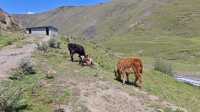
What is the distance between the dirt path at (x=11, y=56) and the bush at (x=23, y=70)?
35cm

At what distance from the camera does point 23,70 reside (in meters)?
19.7

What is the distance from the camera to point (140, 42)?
523 ft

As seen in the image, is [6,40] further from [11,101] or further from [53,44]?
[11,101]

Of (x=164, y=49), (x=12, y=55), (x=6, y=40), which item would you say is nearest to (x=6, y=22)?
(x=6, y=40)

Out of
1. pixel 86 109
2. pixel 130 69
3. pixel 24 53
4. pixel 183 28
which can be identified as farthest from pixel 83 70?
pixel 183 28

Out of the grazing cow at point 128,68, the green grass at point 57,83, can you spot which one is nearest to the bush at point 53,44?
the green grass at point 57,83

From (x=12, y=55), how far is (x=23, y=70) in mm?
5094

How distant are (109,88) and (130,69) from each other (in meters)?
2.84

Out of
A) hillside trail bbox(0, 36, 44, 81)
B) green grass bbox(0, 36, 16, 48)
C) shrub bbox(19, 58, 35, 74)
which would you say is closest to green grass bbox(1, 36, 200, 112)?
shrub bbox(19, 58, 35, 74)

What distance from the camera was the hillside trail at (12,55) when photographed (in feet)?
66.9

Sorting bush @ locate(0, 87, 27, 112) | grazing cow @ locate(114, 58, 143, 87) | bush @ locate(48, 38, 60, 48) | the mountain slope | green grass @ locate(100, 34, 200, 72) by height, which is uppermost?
the mountain slope

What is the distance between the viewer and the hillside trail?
2038 cm

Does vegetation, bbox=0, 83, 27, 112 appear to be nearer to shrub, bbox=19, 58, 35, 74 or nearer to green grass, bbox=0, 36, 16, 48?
shrub, bbox=19, 58, 35, 74

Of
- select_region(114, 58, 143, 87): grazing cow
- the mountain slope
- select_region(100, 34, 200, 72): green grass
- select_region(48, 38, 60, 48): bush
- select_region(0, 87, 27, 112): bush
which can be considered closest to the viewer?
select_region(0, 87, 27, 112): bush
